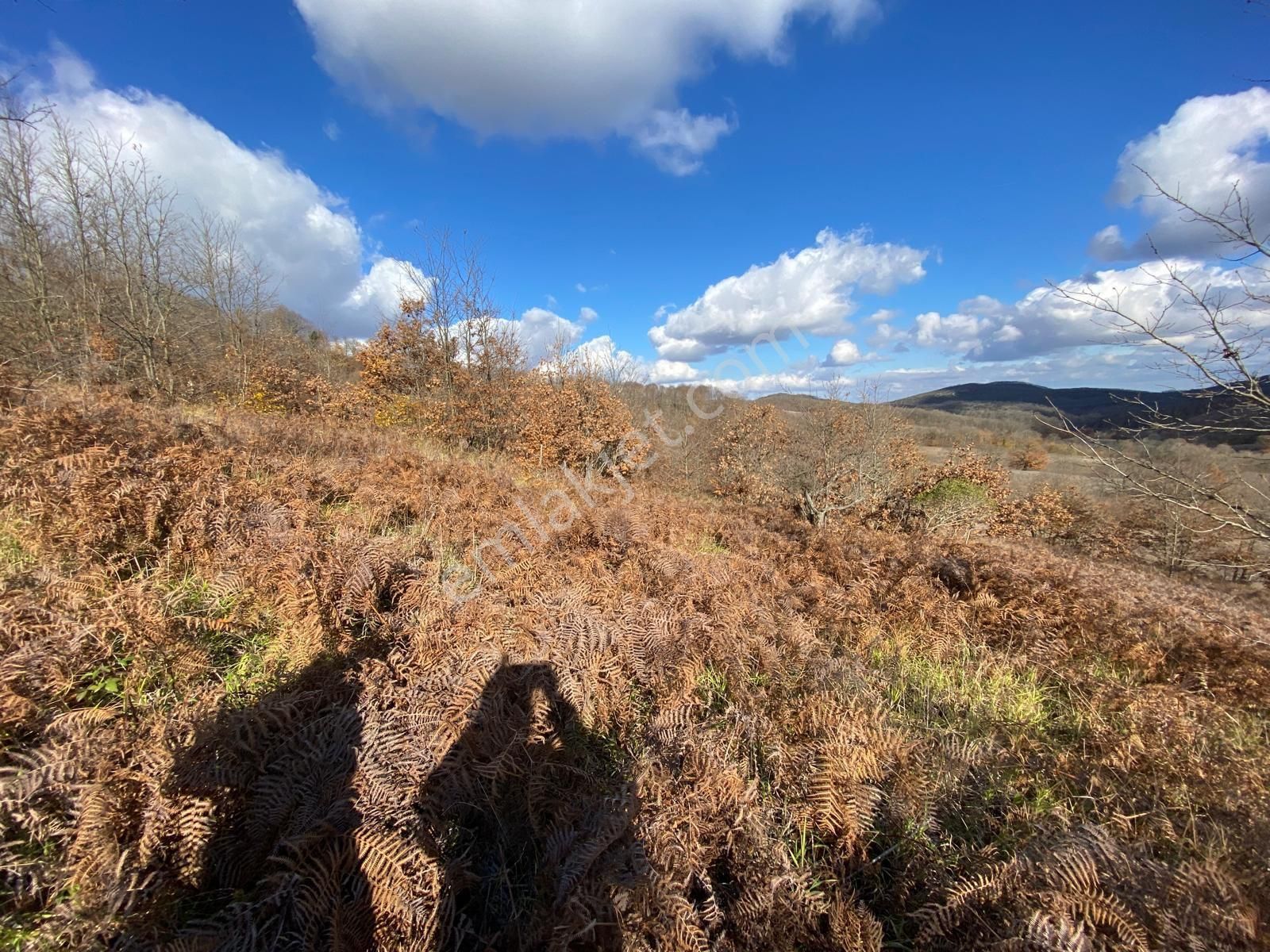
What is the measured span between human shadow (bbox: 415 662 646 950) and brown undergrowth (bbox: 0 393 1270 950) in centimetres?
1

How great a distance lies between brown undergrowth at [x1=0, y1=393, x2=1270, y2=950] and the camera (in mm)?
1535

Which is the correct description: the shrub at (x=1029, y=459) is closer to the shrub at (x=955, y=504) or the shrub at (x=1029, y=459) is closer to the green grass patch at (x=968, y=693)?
the shrub at (x=955, y=504)

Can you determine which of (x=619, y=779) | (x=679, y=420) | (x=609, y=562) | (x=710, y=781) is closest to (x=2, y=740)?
(x=619, y=779)

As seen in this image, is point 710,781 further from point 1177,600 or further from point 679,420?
point 679,420

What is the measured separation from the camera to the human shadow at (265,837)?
1.46 metres

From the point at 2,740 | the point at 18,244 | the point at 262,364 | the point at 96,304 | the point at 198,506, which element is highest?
the point at 18,244

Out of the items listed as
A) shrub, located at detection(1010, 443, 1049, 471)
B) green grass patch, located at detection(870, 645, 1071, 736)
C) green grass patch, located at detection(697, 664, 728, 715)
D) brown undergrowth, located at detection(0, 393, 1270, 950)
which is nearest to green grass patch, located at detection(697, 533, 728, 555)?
brown undergrowth, located at detection(0, 393, 1270, 950)

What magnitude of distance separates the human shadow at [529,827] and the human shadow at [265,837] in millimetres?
301

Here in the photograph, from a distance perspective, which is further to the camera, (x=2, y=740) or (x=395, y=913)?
(x=2, y=740)

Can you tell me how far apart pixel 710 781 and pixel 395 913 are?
121 centimetres

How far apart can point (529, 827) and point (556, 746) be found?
33 cm

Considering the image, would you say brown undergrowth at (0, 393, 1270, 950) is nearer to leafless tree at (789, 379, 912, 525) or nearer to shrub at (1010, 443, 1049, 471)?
leafless tree at (789, 379, 912, 525)

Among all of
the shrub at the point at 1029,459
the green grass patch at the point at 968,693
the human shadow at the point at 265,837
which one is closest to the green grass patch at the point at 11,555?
the human shadow at the point at 265,837

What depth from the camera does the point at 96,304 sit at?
11.0 m
